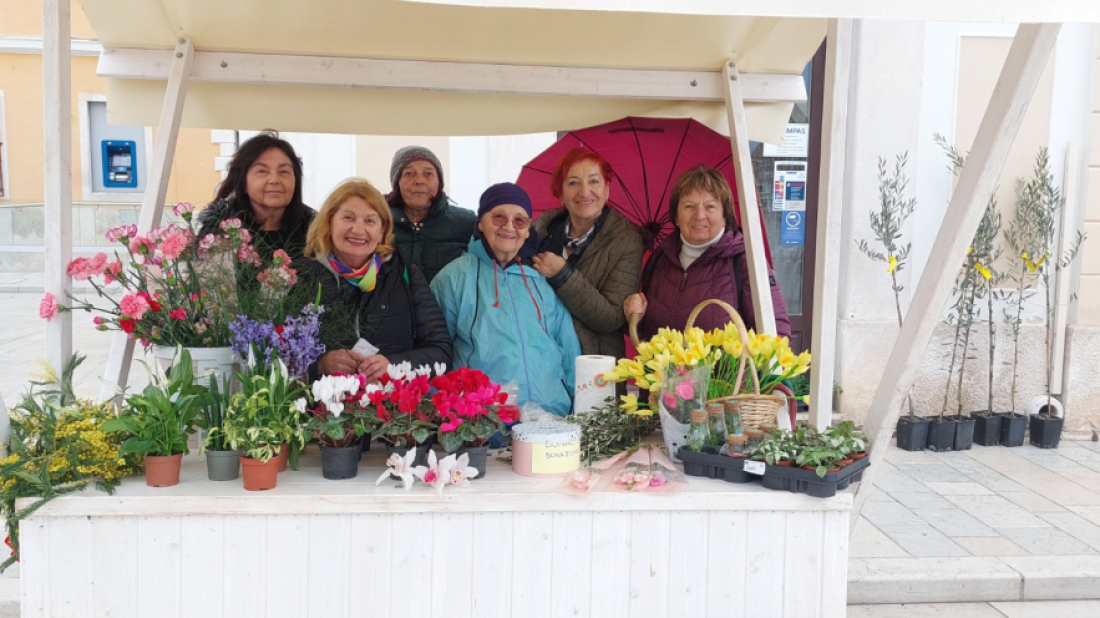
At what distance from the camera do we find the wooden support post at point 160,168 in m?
2.78

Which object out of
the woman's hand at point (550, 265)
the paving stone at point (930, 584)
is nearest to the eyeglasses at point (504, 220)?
the woman's hand at point (550, 265)

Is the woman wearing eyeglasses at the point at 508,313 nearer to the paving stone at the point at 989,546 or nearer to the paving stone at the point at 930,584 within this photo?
the paving stone at the point at 930,584

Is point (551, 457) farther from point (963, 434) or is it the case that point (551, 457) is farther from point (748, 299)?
point (963, 434)

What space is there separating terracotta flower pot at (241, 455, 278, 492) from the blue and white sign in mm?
5331

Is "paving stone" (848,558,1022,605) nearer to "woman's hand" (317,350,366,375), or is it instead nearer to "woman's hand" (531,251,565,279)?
"woman's hand" (531,251,565,279)

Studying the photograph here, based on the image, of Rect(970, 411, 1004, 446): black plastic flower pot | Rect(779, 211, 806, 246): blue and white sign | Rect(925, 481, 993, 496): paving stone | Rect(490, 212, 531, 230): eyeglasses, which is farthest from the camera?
Rect(779, 211, 806, 246): blue and white sign

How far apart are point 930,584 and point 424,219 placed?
2.76 m

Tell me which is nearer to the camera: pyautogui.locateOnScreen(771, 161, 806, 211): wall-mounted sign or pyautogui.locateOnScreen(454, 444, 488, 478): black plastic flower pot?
pyautogui.locateOnScreen(454, 444, 488, 478): black plastic flower pot

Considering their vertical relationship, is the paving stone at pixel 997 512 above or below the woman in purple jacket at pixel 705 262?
below

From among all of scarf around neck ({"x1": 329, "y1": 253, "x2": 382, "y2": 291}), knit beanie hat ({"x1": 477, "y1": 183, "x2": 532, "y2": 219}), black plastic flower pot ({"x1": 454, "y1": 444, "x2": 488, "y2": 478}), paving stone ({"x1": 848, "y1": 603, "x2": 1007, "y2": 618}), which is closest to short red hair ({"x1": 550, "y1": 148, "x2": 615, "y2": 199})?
knit beanie hat ({"x1": 477, "y1": 183, "x2": 532, "y2": 219})

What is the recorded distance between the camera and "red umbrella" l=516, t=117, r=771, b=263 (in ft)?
13.5

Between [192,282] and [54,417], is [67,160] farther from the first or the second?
[54,417]

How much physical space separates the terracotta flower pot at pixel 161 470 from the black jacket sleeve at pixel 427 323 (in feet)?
2.90

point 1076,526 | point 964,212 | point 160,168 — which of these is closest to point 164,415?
point 160,168
